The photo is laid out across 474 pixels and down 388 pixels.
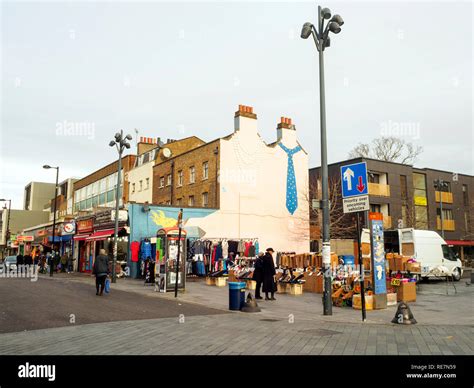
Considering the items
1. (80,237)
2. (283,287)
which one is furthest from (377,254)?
(80,237)

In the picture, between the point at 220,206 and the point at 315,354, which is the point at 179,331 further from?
the point at 220,206

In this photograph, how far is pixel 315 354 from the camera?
23.6ft

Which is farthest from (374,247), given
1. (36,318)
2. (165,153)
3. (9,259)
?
(9,259)

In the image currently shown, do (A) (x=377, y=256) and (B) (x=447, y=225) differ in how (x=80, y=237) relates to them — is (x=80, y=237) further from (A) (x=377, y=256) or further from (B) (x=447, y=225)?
(B) (x=447, y=225)

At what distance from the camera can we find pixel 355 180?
11750 mm

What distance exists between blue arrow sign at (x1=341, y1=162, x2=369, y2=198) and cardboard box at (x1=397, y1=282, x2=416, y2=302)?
567cm

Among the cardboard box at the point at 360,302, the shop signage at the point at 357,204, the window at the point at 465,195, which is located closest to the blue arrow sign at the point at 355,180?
the shop signage at the point at 357,204

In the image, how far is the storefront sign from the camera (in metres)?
13.6

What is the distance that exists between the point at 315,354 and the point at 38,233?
50134 mm

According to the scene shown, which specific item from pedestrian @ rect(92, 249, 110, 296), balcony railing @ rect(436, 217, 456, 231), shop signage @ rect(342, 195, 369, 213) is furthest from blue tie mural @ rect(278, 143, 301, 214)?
shop signage @ rect(342, 195, 369, 213)

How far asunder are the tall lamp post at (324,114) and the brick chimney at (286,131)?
73.1ft

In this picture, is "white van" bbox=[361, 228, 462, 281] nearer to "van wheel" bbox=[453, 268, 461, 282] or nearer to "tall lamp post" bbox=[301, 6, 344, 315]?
"van wheel" bbox=[453, 268, 461, 282]

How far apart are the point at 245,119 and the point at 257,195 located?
5837mm

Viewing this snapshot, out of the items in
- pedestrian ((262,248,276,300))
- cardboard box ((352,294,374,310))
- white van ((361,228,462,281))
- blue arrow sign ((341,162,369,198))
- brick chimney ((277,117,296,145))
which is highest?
brick chimney ((277,117,296,145))
